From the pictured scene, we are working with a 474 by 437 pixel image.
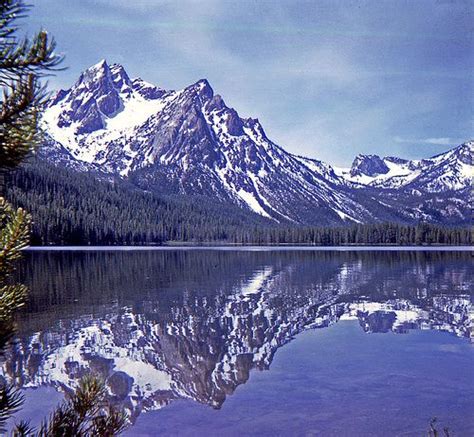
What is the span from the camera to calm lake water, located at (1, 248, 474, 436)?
17.9 metres

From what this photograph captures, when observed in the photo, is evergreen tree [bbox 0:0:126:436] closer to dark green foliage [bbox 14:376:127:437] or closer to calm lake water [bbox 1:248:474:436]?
dark green foliage [bbox 14:376:127:437]

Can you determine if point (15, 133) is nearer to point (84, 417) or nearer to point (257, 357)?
point (84, 417)

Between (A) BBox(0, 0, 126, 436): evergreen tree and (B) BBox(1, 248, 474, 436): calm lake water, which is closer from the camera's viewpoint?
(A) BBox(0, 0, 126, 436): evergreen tree

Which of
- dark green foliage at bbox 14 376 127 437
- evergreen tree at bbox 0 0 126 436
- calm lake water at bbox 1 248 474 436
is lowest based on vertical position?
calm lake water at bbox 1 248 474 436

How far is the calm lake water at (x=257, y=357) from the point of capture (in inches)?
704

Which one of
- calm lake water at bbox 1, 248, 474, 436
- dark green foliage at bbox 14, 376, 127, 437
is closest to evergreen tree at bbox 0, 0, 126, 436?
dark green foliage at bbox 14, 376, 127, 437

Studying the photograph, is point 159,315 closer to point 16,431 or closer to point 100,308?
point 100,308

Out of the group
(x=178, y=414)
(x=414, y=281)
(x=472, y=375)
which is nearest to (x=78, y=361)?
(x=178, y=414)

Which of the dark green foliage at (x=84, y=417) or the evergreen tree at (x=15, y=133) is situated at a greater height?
the evergreen tree at (x=15, y=133)

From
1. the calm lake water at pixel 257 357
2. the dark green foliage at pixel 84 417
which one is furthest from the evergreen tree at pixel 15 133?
the calm lake water at pixel 257 357

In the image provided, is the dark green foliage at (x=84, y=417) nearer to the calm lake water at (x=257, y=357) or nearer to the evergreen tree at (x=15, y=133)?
the evergreen tree at (x=15, y=133)

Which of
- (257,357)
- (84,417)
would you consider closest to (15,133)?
(84,417)

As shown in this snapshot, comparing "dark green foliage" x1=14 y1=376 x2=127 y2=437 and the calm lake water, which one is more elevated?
"dark green foliage" x1=14 y1=376 x2=127 y2=437

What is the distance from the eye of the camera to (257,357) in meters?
26.0
